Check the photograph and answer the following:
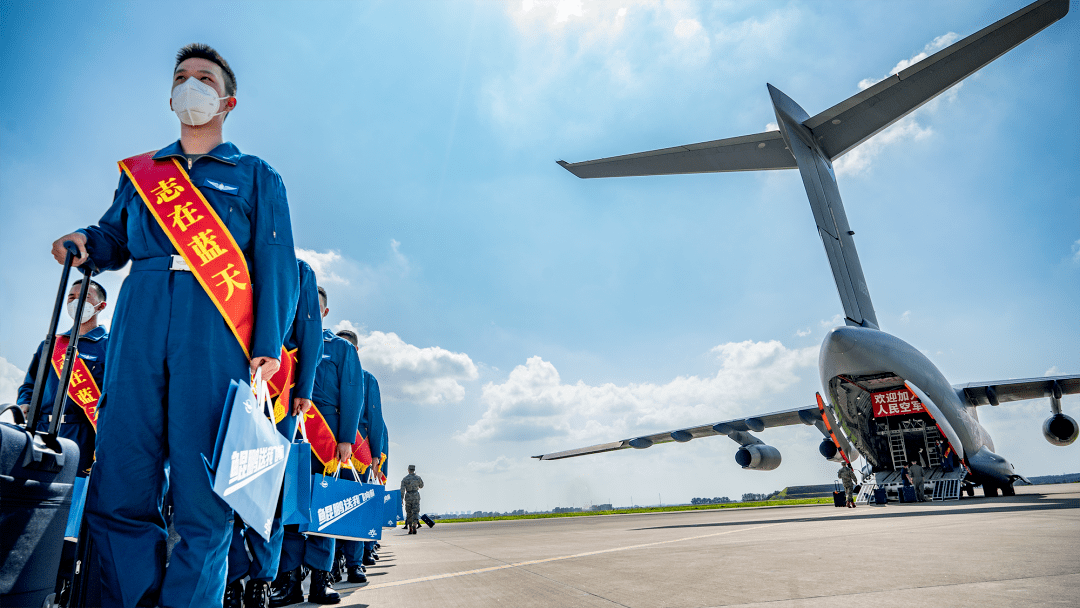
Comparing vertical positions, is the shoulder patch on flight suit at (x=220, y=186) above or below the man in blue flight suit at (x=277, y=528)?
above

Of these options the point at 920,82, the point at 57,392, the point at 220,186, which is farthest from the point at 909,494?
the point at 57,392

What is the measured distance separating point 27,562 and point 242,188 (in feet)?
5.31

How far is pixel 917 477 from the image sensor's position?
17625 mm

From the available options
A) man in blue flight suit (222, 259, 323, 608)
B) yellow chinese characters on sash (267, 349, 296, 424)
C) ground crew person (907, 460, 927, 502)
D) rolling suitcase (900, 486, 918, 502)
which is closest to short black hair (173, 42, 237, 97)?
man in blue flight suit (222, 259, 323, 608)

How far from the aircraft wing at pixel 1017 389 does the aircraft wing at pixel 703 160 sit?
10.6 m

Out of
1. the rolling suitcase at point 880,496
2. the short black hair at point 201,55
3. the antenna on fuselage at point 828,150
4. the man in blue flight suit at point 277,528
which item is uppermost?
the antenna on fuselage at point 828,150

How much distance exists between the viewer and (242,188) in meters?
2.56

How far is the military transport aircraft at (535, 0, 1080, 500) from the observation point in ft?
44.2

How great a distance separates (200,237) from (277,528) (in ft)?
4.96

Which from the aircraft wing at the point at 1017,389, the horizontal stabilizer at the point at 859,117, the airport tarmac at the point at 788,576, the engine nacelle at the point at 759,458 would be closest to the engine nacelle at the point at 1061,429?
the aircraft wing at the point at 1017,389

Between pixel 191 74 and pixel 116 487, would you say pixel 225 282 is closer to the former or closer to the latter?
pixel 116 487

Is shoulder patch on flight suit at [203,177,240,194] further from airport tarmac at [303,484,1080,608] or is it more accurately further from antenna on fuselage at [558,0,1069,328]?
antenna on fuselage at [558,0,1069,328]

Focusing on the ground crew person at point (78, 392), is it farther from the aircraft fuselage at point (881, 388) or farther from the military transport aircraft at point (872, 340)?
the aircraft fuselage at point (881, 388)

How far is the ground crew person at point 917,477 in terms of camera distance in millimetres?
17266
